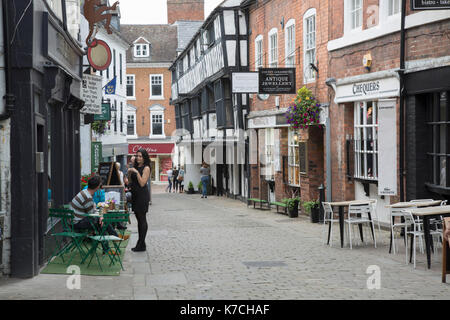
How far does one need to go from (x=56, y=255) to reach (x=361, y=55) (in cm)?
898

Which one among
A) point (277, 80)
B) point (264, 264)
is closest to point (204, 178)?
point (277, 80)

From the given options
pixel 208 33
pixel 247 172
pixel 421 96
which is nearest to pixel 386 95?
pixel 421 96

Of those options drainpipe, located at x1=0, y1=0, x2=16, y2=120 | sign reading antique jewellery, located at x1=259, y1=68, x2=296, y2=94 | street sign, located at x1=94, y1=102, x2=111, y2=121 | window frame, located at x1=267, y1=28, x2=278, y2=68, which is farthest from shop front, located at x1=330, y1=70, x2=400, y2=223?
drainpipe, located at x1=0, y1=0, x2=16, y2=120

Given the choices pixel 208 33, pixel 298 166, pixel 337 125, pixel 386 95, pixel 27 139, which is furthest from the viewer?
pixel 208 33

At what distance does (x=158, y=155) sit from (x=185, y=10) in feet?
41.6

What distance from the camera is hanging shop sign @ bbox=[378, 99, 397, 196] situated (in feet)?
47.9

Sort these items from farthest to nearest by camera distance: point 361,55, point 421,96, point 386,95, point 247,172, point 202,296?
point 247,172, point 361,55, point 386,95, point 421,96, point 202,296

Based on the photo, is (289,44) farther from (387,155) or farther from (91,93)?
(387,155)

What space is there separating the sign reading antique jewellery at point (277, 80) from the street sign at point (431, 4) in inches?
339

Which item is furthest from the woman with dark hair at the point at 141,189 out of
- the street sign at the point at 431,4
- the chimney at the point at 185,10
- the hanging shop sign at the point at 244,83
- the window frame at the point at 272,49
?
the chimney at the point at 185,10

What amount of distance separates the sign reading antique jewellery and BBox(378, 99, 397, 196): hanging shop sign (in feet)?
19.2

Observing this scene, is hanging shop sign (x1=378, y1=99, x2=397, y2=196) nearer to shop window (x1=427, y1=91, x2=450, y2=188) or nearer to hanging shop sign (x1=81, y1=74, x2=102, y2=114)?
shop window (x1=427, y1=91, x2=450, y2=188)
